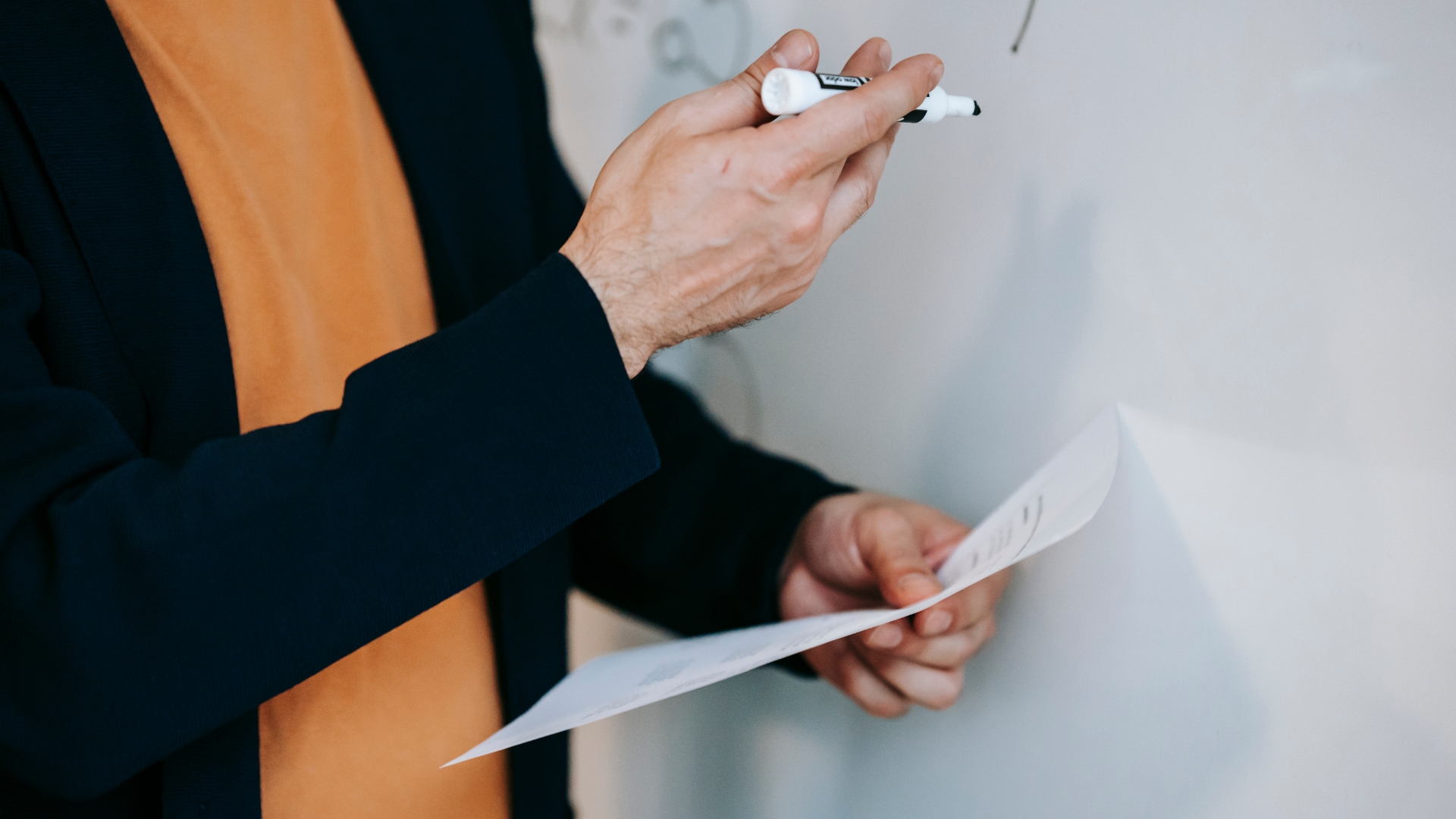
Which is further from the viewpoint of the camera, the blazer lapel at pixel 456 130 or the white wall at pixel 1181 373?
the blazer lapel at pixel 456 130

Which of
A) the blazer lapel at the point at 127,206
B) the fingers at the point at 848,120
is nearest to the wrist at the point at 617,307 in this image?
the fingers at the point at 848,120

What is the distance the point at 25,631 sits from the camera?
1.09 feet

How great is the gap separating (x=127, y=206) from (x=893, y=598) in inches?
18.6

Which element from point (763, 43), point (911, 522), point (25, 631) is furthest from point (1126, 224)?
point (25, 631)

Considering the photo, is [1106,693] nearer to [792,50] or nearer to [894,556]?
[894,556]

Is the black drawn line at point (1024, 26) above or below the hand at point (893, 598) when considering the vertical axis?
above

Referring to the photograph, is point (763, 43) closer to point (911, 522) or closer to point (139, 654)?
point (911, 522)

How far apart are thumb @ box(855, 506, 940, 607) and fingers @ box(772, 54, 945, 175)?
23 cm

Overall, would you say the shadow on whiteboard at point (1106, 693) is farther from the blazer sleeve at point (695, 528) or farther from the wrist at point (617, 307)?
the wrist at point (617, 307)

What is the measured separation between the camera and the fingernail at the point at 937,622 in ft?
1.54

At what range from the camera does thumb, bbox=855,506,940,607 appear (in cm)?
45

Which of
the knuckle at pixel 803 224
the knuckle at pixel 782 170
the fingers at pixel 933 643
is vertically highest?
the knuckle at pixel 782 170

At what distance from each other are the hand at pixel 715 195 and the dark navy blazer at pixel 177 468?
3cm

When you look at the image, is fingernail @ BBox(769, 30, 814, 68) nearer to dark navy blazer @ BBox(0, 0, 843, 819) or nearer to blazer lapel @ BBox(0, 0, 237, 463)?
dark navy blazer @ BBox(0, 0, 843, 819)
